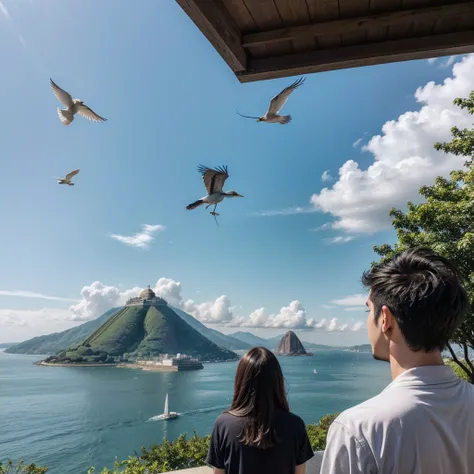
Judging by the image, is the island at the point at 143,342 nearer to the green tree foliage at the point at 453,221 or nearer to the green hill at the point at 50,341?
the green hill at the point at 50,341

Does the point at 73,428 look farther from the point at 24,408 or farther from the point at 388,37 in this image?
the point at 388,37

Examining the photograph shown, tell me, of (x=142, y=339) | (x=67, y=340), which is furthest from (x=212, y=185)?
(x=67, y=340)

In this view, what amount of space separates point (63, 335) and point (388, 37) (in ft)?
535

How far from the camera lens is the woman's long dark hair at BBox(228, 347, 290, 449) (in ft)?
4.54

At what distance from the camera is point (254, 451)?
1377mm

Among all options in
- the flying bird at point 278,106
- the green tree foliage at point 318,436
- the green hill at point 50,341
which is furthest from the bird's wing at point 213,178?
the green hill at point 50,341

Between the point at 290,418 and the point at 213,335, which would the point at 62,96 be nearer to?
the point at 290,418

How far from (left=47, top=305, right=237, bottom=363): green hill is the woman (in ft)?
269

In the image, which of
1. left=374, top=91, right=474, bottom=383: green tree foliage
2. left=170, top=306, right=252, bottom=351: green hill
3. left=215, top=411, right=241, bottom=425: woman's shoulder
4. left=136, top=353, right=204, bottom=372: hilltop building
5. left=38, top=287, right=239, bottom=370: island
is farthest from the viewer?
left=170, top=306, right=252, bottom=351: green hill

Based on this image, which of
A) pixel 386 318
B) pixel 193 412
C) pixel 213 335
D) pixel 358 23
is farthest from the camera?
pixel 213 335

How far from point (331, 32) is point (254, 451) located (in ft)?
5.06

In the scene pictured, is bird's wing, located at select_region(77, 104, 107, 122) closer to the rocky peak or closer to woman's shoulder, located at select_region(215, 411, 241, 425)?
woman's shoulder, located at select_region(215, 411, 241, 425)

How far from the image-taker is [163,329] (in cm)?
8600

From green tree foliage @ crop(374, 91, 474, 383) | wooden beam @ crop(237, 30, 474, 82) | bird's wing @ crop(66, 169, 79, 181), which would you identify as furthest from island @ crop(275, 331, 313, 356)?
wooden beam @ crop(237, 30, 474, 82)
